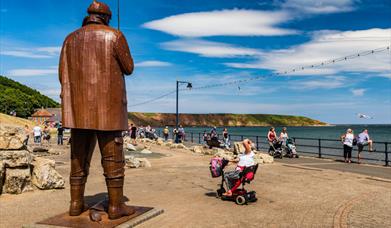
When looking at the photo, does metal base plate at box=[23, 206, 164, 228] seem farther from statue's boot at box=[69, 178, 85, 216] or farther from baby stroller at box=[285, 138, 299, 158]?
baby stroller at box=[285, 138, 299, 158]

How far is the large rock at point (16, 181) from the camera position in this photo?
809cm

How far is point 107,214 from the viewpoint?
565 cm

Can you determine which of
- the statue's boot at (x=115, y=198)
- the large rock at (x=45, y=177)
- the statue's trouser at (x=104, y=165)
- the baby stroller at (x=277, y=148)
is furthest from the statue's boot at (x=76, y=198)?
the baby stroller at (x=277, y=148)

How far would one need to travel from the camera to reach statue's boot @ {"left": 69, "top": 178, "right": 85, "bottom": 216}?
571 cm

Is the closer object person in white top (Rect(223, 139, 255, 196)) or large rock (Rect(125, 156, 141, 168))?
person in white top (Rect(223, 139, 255, 196))

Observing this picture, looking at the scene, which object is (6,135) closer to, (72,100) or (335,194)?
(72,100)

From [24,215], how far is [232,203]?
358 centimetres

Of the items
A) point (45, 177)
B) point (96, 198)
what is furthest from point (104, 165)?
point (45, 177)

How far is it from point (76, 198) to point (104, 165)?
0.67 meters

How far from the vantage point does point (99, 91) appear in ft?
17.9

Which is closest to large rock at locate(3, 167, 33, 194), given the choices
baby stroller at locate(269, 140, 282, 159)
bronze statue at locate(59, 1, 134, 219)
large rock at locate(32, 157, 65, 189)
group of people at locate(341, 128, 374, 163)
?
large rock at locate(32, 157, 65, 189)

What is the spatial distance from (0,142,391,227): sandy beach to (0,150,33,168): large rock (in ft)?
2.09

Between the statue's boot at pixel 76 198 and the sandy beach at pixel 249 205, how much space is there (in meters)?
0.73

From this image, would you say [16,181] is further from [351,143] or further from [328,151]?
[328,151]
